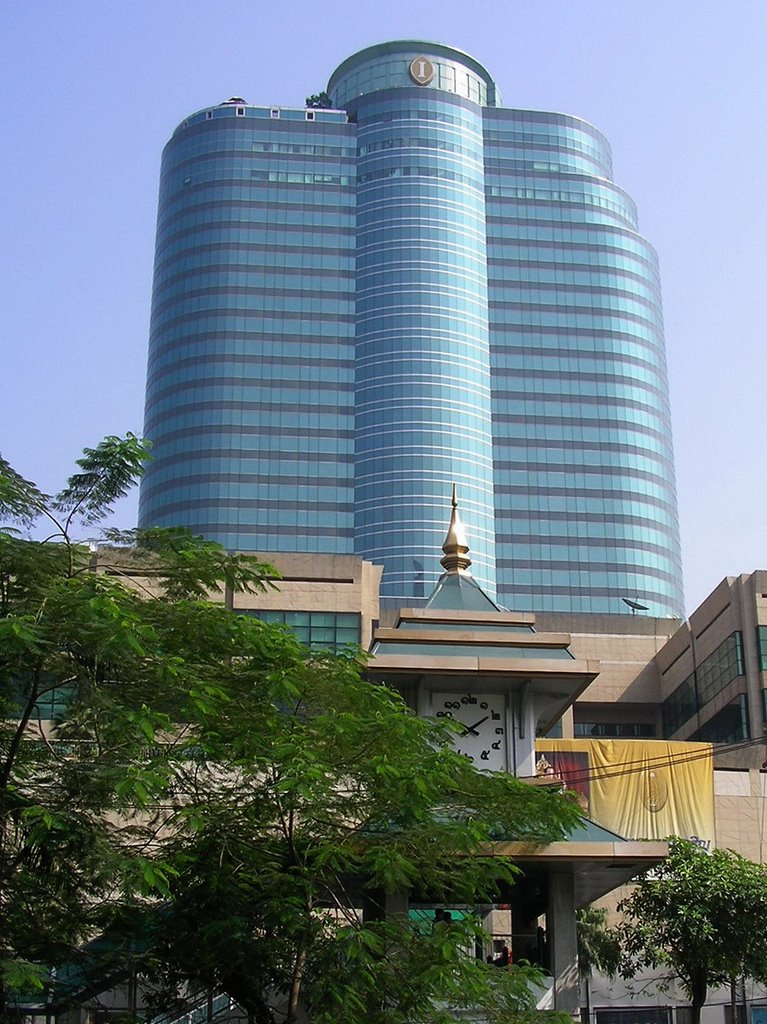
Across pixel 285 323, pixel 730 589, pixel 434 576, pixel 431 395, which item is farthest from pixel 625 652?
pixel 285 323

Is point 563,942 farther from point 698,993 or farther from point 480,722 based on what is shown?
point 698,993

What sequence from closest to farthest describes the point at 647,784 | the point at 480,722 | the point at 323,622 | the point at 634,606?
the point at 480,722 < the point at 647,784 < the point at 323,622 < the point at 634,606

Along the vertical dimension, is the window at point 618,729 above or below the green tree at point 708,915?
above

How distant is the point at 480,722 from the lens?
1154 inches

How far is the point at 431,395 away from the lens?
5394 inches

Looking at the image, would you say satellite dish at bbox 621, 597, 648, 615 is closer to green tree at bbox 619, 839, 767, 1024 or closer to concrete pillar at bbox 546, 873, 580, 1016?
green tree at bbox 619, 839, 767, 1024

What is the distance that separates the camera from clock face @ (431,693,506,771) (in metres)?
28.9

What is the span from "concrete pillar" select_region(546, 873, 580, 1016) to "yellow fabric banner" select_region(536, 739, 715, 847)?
33.3 meters

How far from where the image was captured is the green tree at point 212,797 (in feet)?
61.7

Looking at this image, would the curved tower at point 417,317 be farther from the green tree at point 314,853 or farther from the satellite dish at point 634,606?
the green tree at point 314,853

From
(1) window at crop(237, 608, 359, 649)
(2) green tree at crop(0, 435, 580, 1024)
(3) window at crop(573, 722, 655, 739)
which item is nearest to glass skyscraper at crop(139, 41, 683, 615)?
(3) window at crop(573, 722, 655, 739)

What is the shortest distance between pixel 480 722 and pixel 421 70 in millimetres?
135771

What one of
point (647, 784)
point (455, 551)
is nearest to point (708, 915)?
point (455, 551)

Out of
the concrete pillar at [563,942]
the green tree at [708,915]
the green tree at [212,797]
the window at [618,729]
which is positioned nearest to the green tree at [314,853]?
the green tree at [212,797]
